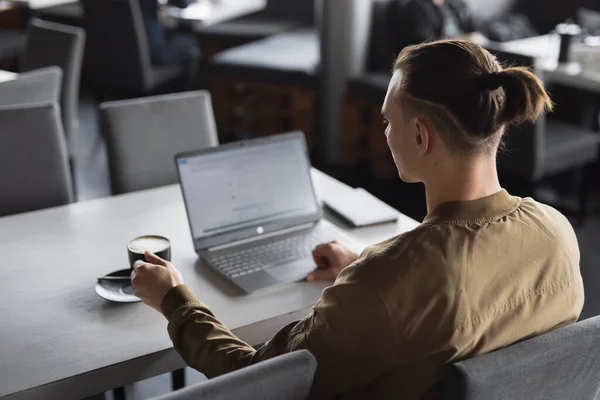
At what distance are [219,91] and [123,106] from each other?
2.27 metres

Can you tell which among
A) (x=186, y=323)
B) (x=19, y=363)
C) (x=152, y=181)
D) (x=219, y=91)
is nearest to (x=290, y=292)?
(x=186, y=323)

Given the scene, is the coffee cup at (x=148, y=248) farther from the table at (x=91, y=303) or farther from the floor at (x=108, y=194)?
the floor at (x=108, y=194)

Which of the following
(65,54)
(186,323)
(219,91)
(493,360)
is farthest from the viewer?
(219,91)

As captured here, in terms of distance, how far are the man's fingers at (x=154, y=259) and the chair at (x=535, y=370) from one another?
631 millimetres

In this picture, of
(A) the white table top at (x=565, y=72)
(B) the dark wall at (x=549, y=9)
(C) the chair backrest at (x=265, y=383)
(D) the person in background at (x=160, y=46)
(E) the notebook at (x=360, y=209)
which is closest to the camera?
(C) the chair backrest at (x=265, y=383)

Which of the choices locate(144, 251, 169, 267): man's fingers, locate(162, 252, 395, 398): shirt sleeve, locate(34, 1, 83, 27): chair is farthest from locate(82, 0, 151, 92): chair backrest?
locate(162, 252, 395, 398): shirt sleeve

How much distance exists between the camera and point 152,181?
2395 millimetres

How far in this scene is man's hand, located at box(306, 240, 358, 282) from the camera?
1.71 m

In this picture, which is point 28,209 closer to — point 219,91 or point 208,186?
point 208,186

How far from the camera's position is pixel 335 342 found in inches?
47.6

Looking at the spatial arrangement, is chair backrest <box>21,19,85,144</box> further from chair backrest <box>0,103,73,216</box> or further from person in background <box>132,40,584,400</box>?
person in background <box>132,40,584,400</box>

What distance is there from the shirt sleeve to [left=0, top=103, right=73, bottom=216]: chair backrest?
1099mm

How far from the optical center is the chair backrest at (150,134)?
2.34m

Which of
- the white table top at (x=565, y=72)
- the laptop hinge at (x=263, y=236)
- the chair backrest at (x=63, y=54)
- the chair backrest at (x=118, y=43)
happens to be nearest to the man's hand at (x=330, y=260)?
the laptop hinge at (x=263, y=236)
